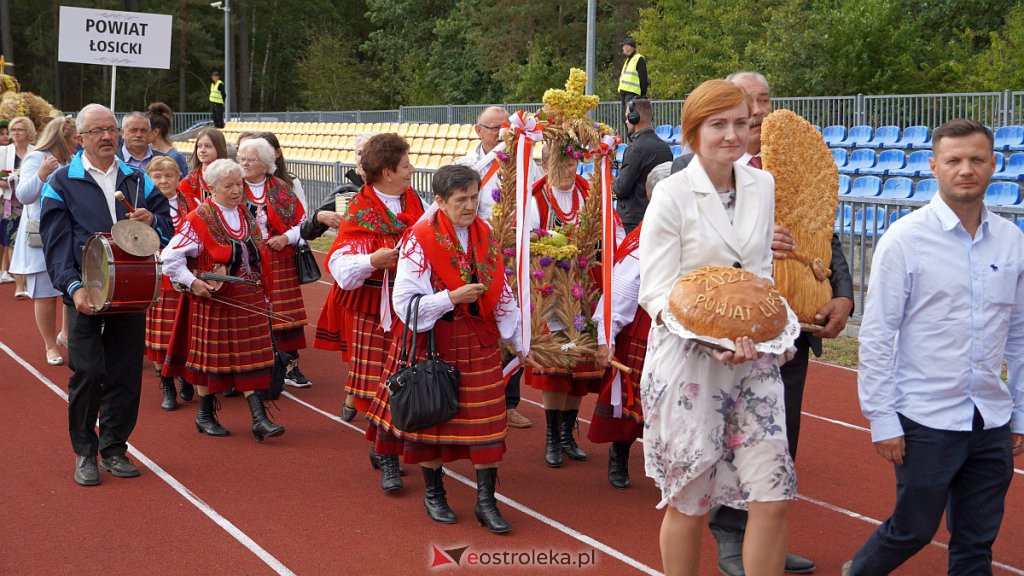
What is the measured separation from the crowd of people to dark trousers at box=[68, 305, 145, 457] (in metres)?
0.01

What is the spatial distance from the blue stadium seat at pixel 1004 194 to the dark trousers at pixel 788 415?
10.6 m

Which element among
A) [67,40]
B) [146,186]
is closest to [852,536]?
[146,186]

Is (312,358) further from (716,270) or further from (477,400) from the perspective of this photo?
(716,270)

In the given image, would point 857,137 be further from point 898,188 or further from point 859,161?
point 898,188

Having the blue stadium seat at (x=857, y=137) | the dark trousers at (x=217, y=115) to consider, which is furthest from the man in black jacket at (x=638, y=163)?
the dark trousers at (x=217, y=115)

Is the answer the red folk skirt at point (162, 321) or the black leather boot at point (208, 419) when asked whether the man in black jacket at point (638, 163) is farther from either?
the red folk skirt at point (162, 321)

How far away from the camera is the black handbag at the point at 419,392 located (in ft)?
16.3

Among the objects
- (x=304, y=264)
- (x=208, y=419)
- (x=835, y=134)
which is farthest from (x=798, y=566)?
(x=835, y=134)

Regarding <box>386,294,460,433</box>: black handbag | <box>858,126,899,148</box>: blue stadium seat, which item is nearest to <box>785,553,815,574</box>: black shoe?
<box>386,294,460,433</box>: black handbag

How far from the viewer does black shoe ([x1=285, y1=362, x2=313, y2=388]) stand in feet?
28.2

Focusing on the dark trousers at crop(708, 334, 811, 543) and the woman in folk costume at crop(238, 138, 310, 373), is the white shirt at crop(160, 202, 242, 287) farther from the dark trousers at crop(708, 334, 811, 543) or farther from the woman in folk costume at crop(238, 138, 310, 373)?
the dark trousers at crop(708, 334, 811, 543)

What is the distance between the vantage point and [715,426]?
3.70 m

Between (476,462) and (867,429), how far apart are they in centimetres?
316

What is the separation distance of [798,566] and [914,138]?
1338cm
